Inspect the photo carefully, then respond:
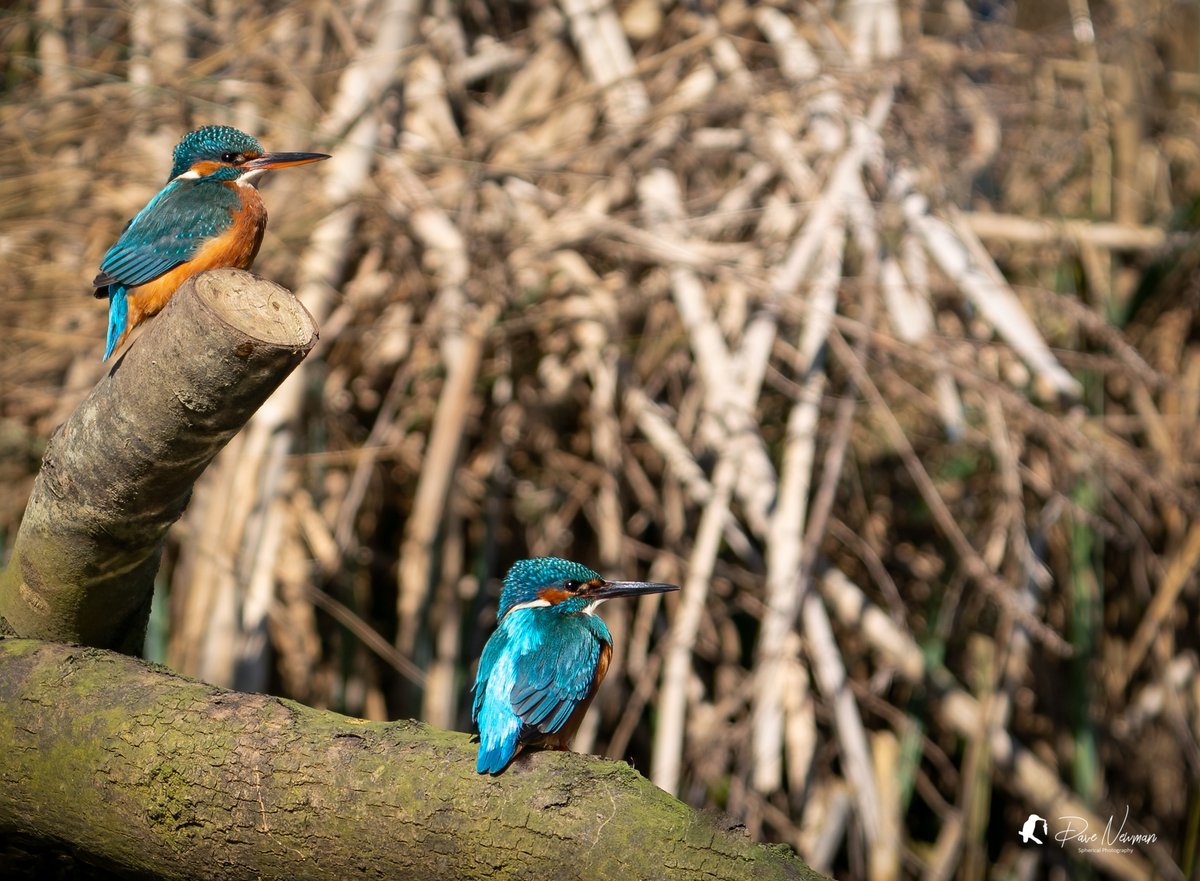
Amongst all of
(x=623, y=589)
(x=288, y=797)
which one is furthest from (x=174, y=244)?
(x=288, y=797)

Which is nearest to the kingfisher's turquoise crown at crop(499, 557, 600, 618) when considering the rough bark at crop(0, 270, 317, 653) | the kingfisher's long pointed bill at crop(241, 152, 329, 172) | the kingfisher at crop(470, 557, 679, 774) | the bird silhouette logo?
the kingfisher at crop(470, 557, 679, 774)

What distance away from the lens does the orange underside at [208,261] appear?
1.95 metres

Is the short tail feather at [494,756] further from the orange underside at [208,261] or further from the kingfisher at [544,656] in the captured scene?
the orange underside at [208,261]

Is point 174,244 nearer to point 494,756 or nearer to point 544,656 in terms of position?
point 544,656

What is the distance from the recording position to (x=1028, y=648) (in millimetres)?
3422

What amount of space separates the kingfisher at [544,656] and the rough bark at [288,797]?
0.57ft

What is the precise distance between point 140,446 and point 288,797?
41 cm

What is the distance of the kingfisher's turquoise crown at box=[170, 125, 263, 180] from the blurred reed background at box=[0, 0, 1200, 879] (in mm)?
621

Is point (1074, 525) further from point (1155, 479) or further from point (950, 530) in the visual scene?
point (950, 530)

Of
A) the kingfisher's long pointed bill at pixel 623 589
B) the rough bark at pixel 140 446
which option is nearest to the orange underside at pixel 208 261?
the rough bark at pixel 140 446

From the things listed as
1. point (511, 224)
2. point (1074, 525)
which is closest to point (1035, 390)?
point (1074, 525)

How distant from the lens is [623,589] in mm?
2113

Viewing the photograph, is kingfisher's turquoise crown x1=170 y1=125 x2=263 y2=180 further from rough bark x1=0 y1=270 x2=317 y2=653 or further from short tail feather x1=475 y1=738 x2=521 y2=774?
short tail feather x1=475 y1=738 x2=521 y2=774

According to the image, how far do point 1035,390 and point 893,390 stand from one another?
0.43 m
